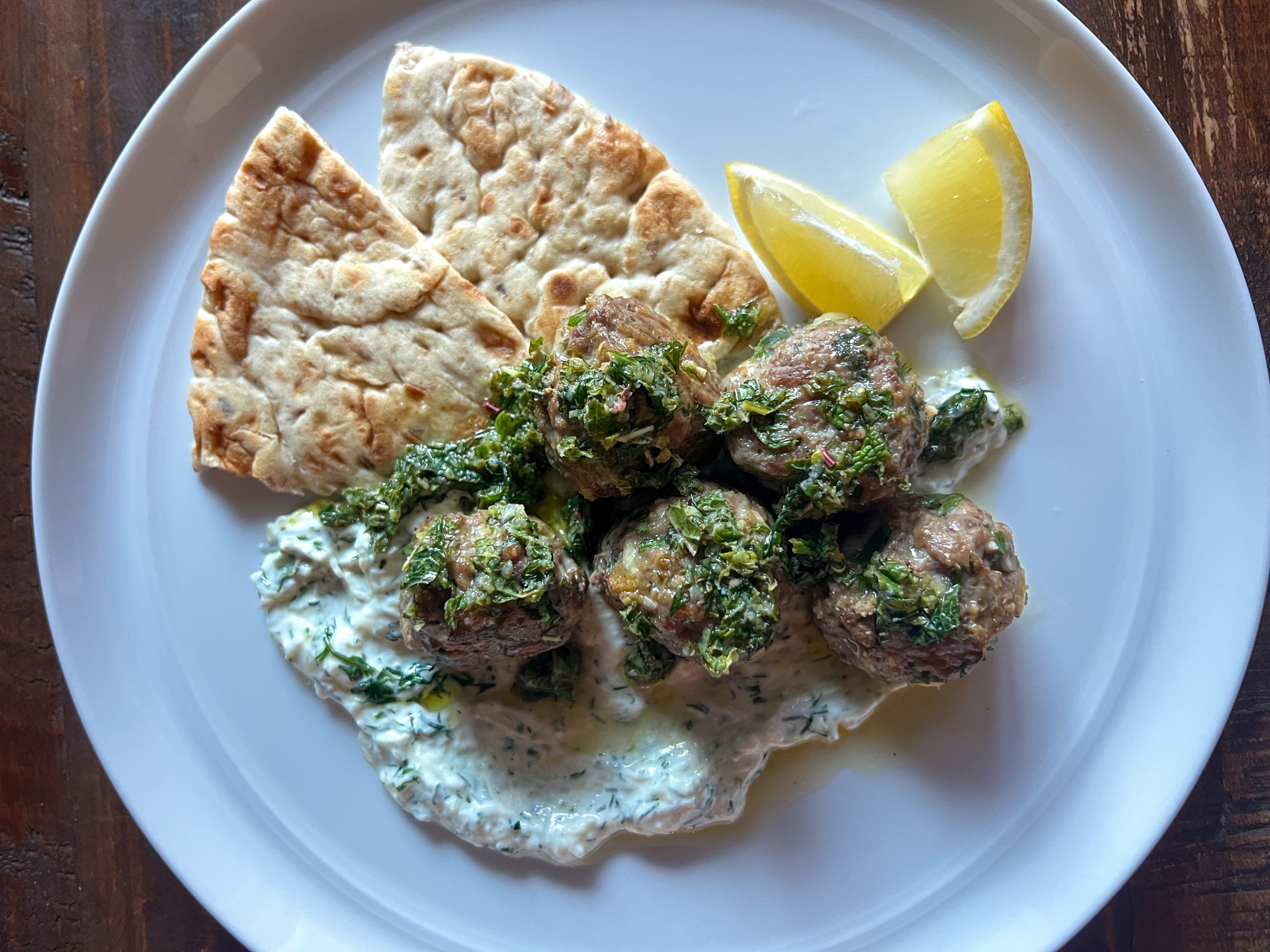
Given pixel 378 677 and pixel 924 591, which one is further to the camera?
pixel 378 677

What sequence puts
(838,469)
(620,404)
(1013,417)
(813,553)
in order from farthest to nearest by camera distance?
(1013,417) → (813,553) → (838,469) → (620,404)

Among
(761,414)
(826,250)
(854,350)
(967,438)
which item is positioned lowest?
(967,438)

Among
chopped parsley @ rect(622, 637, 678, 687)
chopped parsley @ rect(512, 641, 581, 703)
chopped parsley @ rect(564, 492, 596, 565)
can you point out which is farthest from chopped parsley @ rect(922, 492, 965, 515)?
chopped parsley @ rect(512, 641, 581, 703)

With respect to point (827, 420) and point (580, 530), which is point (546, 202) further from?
point (827, 420)

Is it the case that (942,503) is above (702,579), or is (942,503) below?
above

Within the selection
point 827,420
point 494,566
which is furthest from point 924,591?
point 494,566

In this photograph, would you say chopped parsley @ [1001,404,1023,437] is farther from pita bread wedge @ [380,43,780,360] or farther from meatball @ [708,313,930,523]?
pita bread wedge @ [380,43,780,360]

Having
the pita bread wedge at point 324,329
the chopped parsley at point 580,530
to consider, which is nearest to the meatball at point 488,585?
the chopped parsley at point 580,530
